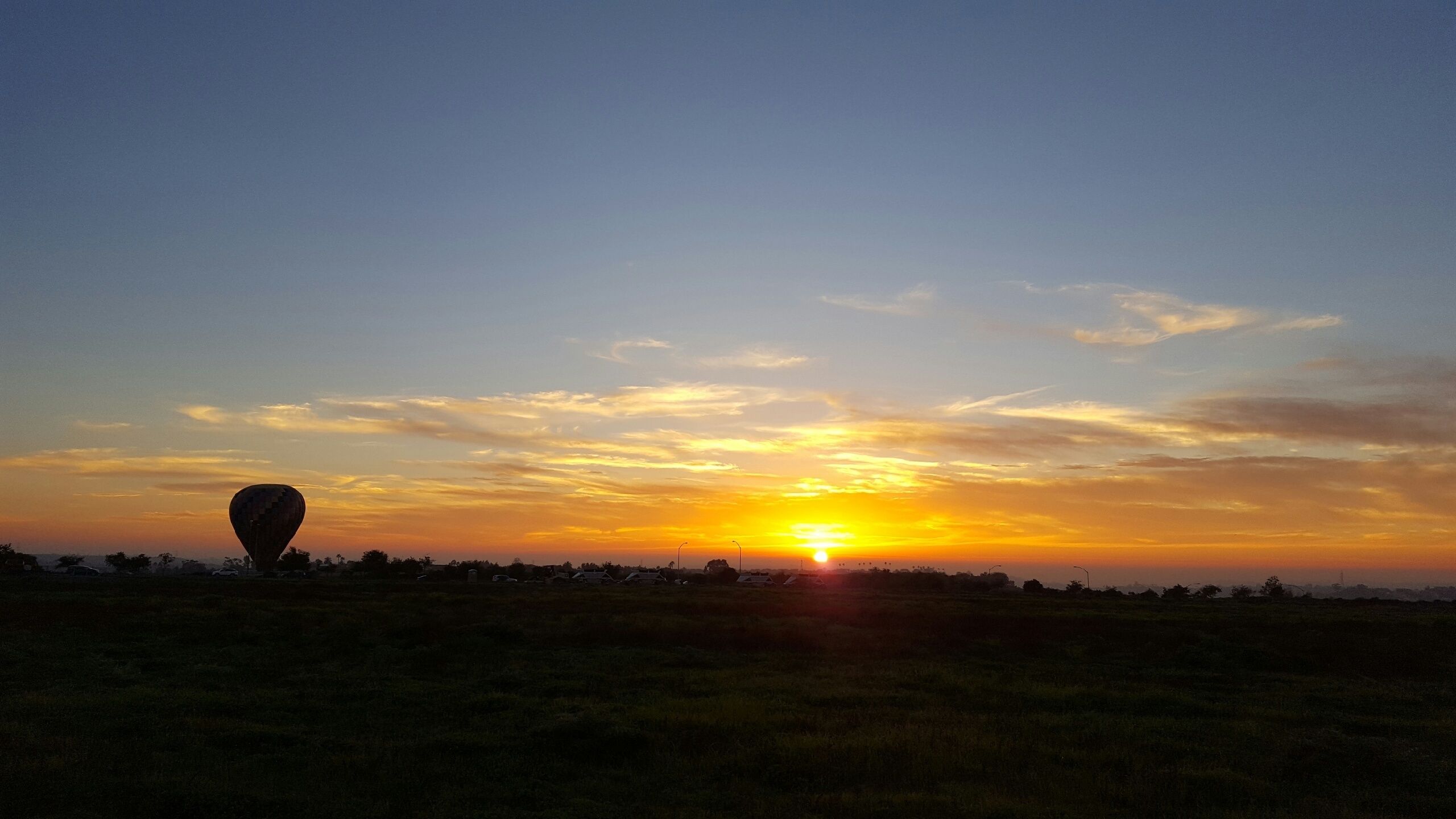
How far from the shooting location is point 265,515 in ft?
342

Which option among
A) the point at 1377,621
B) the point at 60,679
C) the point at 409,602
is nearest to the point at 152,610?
the point at 409,602

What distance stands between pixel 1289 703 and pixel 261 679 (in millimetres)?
31841

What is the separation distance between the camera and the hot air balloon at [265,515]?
341 feet

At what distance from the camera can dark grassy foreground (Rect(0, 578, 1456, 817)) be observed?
53.4 ft

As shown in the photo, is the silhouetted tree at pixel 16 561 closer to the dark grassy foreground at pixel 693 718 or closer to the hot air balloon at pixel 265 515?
the hot air balloon at pixel 265 515

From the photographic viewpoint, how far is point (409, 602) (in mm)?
64062

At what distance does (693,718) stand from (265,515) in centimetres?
9558

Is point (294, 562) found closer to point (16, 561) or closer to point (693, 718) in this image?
point (16, 561)

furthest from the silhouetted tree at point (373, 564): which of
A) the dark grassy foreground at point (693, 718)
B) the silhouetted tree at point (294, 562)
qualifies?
the dark grassy foreground at point (693, 718)

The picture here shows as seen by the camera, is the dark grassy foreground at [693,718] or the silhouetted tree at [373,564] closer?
the dark grassy foreground at [693,718]

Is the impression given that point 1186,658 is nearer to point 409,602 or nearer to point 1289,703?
point 1289,703

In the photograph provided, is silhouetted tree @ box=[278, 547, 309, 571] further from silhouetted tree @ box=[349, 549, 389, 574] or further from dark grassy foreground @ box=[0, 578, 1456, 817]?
dark grassy foreground @ box=[0, 578, 1456, 817]

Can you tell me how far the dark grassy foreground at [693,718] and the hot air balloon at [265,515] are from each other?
177 feet

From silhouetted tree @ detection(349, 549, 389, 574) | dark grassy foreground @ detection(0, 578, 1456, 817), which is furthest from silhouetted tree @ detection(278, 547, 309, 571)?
dark grassy foreground @ detection(0, 578, 1456, 817)
